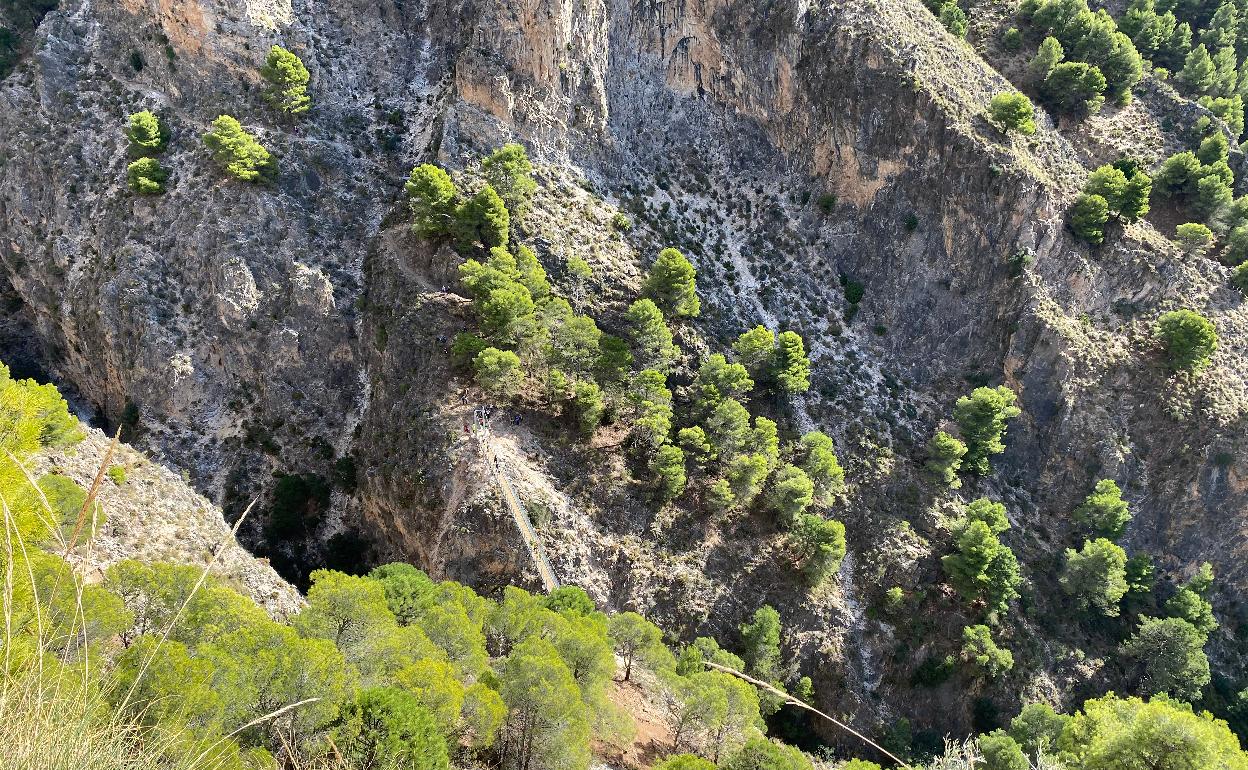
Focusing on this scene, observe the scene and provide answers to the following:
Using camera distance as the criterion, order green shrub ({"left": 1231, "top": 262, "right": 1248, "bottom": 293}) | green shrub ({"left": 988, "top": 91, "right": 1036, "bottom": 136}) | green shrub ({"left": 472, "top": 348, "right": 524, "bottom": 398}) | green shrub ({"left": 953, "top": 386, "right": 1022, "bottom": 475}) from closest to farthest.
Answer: green shrub ({"left": 472, "top": 348, "right": 524, "bottom": 398}) < green shrub ({"left": 953, "top": 386, "right": 1022, "bottom": 475}) < green shrub ({"left": 988, "top": 91, "right": 1036, "bottom": 136}) < green shrub ({"left": 1231, "top": 262, "right": 1248, "bottom": 293})

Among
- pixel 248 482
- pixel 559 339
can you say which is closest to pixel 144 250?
pixel 248 482

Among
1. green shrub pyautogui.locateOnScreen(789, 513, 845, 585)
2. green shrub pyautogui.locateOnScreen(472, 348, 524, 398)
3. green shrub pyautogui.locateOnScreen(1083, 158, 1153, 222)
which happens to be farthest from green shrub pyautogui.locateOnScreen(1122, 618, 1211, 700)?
green shrub pyautogui.locateOnScreen(472, 348, 524, 398)

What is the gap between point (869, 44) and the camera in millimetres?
67812

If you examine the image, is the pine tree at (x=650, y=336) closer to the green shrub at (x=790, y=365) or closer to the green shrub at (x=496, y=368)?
the green shrub at (x=790, y=365)

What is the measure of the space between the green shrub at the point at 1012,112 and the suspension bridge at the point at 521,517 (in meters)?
57.0

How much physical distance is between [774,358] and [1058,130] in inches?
1671

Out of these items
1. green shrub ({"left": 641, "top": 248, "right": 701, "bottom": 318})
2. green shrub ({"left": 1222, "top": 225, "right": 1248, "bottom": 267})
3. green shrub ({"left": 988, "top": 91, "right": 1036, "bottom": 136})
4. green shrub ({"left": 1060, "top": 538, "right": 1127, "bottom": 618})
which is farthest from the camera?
green shrub ({"left": 1222, "top": 225, "right": 1248, "bottom": 267})

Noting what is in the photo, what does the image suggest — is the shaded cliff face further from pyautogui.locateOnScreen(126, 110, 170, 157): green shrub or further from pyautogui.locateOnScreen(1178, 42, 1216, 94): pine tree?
pyautogui.locateOnScreen(1178, 42, 1216, 94): pine tree

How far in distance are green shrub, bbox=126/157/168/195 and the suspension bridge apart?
3397 centimetres

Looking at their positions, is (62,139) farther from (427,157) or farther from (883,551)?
(883,551)

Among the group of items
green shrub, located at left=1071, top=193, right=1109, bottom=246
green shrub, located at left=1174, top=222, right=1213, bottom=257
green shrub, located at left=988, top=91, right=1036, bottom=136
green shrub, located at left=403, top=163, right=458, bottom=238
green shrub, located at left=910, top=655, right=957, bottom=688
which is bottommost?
green shrub, located at left=910, top=655, right=957, bottom=688

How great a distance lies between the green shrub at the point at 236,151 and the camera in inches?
2199

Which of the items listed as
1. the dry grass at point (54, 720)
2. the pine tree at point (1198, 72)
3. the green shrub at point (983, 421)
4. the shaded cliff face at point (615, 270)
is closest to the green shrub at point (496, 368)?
the shaded cliff face at point (615, 270)

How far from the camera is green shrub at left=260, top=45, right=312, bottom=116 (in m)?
59.4
